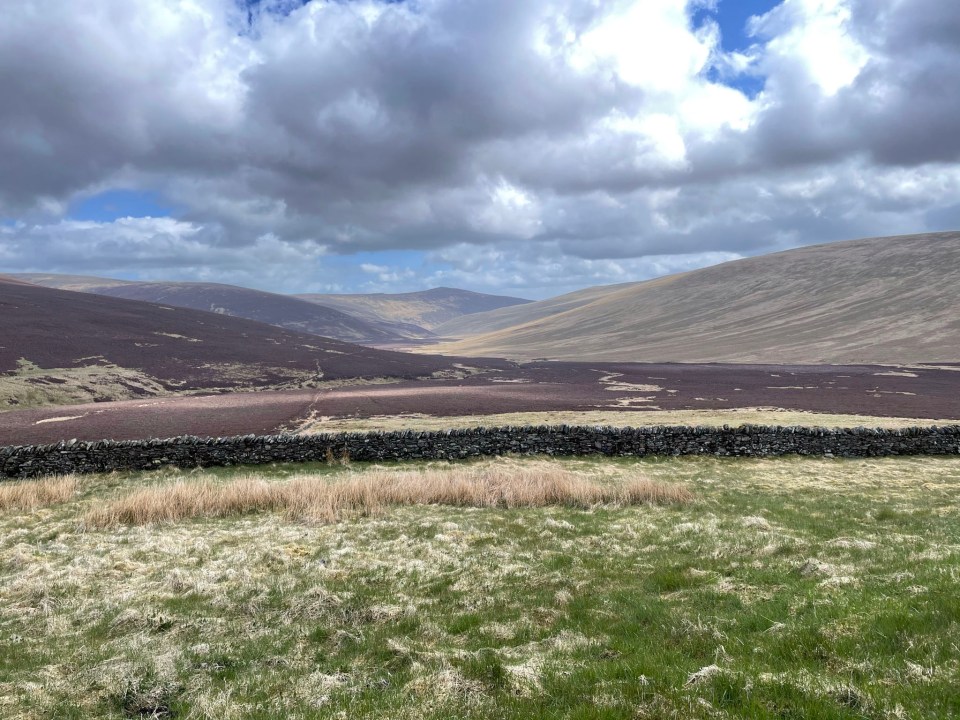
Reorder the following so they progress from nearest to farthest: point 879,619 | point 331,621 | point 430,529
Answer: point 879,619
point 331,621
point 430,529

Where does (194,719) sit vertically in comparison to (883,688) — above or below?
below

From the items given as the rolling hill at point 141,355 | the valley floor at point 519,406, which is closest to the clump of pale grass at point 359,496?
the valley floor at point 519,406

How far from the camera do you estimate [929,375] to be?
76625 millimetres

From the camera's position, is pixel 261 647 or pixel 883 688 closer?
pixel 883 688

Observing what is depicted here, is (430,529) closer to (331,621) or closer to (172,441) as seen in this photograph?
(331,621)

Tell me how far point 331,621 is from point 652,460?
20.5m

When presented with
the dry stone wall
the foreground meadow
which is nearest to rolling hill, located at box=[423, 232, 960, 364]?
the dry stone wall

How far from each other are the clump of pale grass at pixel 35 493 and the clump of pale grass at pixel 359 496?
13.3 feet

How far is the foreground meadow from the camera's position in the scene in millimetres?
6441

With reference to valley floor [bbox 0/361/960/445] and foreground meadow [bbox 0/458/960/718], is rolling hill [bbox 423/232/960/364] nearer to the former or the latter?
valley floor [bbox 0/361/960/445]

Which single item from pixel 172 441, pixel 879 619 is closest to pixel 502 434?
pixel 172 441

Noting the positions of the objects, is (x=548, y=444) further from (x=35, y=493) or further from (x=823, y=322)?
(x=823, y=322)

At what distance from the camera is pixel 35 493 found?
19219 millimetres

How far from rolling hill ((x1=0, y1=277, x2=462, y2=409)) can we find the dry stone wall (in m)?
37.0
